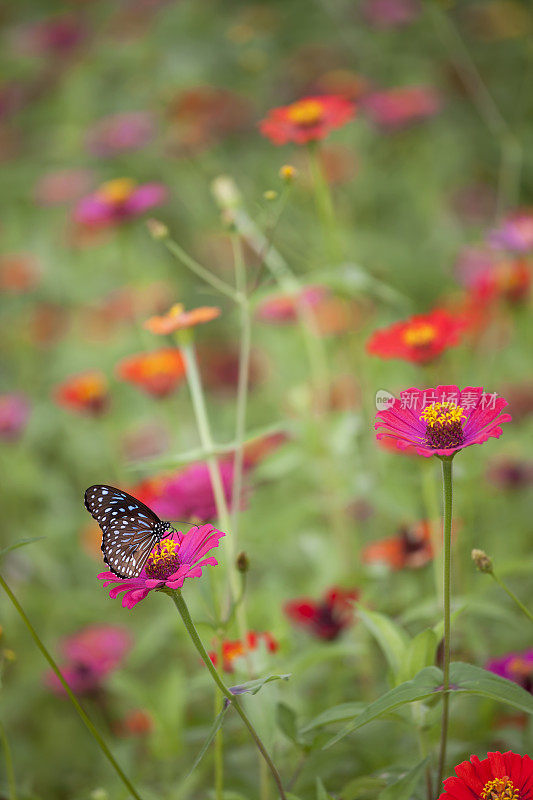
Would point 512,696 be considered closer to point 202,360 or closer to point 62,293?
Result: point 202,360

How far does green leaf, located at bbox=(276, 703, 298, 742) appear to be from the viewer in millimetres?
557

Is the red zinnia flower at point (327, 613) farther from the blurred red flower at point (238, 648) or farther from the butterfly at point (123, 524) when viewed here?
the butterfly at point (123, 524)

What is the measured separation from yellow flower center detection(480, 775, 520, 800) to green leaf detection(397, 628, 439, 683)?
0.27 feet

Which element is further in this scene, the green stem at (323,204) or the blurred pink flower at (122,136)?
the blurred pink flower at (122,136)

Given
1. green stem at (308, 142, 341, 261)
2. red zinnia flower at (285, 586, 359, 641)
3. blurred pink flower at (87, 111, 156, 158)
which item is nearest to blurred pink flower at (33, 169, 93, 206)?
blurred pink flower at (87, 111, 156, 158)

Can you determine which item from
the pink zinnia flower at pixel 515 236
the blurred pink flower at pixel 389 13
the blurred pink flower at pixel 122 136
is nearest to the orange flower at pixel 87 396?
the pink zinnia flower at pixel 515 236

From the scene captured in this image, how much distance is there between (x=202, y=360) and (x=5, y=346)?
0.50 metres

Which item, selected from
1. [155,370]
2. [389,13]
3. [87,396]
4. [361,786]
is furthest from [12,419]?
[389,13]

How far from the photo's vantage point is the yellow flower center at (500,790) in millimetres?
448

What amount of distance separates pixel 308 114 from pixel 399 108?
751mm

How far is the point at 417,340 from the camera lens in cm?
72

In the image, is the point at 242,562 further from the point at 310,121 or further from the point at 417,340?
the point at 310,121

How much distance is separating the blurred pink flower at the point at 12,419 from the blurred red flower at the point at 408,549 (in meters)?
0.68

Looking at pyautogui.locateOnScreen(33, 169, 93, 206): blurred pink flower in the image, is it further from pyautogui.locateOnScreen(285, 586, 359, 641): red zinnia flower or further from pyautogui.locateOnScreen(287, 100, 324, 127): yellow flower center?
pyautogui.locateOnScreen(285, 586, 359, 641): red zinnia flower
